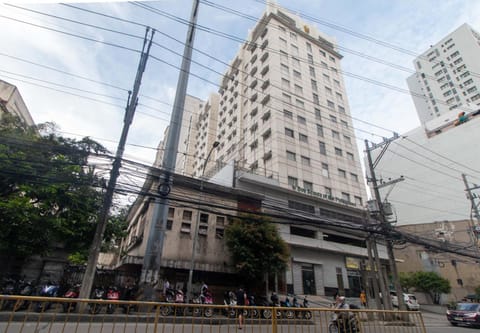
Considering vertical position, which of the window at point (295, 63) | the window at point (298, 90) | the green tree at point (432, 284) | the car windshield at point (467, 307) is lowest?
the car windshield at point (467, 307)

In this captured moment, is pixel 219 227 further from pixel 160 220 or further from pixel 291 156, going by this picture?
pixel 291 156

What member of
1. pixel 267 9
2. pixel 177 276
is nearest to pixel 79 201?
pixel 177 276

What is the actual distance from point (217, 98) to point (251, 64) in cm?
1507

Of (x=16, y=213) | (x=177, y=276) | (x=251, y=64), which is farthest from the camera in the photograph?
(x=251, y=64)

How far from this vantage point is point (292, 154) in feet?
84.0

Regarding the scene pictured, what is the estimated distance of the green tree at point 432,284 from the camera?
79.8 ft

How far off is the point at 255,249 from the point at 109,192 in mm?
9264

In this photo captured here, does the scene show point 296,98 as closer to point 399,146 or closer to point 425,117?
point 399,146

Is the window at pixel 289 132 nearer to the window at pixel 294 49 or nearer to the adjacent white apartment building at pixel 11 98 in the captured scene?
the window at pixel 294 49

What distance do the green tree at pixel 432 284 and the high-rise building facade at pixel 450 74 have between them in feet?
156

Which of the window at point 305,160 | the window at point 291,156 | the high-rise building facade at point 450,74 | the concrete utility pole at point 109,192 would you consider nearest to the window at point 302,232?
the window at point 291,156

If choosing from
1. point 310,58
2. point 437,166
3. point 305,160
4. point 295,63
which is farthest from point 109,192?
point 437,166

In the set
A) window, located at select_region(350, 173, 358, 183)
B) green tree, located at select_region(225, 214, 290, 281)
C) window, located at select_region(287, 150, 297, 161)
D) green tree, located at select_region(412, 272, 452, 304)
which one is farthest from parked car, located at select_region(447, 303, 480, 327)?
window, located at select_region(287, 150, 297, 161)

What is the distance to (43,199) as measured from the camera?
39.5 feet
